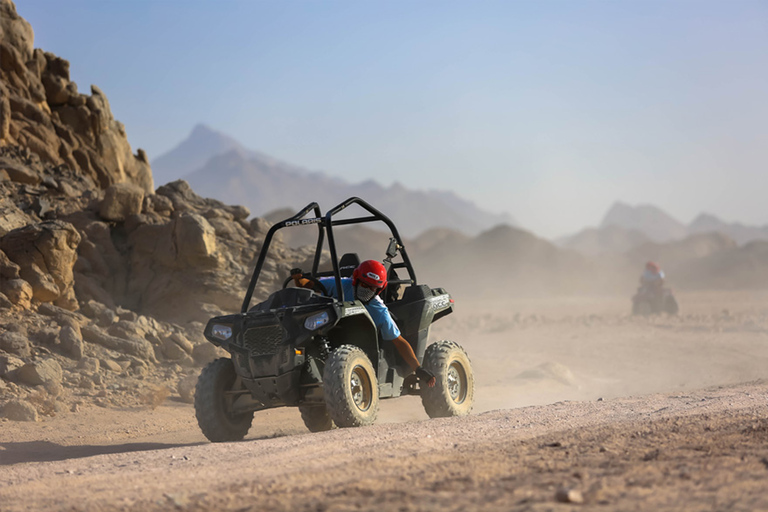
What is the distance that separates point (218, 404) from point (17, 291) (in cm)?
663

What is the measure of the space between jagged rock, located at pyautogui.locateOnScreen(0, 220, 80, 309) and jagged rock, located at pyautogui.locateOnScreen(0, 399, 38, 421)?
312cm

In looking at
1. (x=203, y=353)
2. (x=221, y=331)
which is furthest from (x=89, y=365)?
(x=221, y=331)

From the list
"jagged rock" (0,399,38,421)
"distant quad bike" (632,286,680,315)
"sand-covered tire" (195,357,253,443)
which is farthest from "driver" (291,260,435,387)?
"distant quad bike" (632,286,680,315)

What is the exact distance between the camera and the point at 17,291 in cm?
1331

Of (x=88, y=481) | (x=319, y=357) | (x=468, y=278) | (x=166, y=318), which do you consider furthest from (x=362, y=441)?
(x=468, y=278)

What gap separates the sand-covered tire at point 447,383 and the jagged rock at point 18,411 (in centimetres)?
568

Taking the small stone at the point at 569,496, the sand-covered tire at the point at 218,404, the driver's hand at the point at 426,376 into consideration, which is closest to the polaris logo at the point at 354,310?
the driver's hand at the point at 426,376

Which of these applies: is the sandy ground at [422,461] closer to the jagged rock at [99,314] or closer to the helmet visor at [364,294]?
the helmet visor at [364,294]

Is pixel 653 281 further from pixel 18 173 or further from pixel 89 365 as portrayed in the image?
pixel 89 365

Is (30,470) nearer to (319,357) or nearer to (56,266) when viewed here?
(319,357)

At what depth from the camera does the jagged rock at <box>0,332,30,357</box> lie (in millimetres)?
12383

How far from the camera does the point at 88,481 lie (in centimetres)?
592

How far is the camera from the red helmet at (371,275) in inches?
348

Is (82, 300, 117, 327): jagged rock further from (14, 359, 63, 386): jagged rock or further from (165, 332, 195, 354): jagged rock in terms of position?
(14, 359, 63, 386): jagged rock
